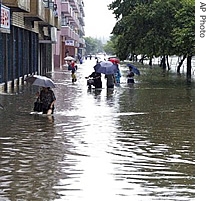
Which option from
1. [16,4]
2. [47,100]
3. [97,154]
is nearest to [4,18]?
[16,4]

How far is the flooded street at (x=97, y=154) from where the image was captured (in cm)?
749

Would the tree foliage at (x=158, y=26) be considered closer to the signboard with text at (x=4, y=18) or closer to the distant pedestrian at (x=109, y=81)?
the distant pedestrian at (x=109, y=81)

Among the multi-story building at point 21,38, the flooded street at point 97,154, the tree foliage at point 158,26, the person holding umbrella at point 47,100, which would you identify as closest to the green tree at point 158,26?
the tree foliage at point 158,26

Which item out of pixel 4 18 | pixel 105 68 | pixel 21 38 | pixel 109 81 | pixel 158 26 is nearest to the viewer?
pixel 4 18

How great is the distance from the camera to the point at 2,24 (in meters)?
22.8

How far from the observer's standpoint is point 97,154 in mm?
10391

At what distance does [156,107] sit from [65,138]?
326 inches

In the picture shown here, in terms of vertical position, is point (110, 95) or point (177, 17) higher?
point (177, 17)

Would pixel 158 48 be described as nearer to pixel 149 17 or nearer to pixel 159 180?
pixel 149 17

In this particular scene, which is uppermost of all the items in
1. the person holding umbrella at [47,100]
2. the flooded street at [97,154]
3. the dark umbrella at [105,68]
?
the dark umbrella at [105,68]

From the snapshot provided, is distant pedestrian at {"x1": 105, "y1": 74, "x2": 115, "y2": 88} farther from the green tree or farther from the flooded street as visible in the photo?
the flooded street

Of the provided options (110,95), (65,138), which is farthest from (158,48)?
(65,138)

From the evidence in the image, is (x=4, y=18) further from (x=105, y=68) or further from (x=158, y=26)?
(x=158, y=26)
